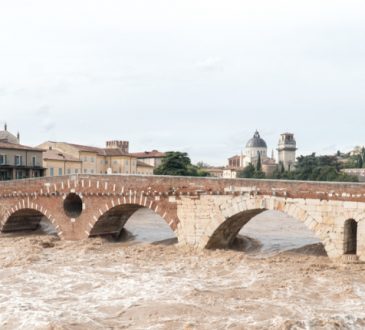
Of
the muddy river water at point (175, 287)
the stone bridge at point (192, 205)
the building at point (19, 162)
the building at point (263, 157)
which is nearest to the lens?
the muddy river water at point (175, 287)

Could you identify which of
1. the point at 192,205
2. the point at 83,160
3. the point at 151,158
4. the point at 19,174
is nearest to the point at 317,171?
the point at 151,158

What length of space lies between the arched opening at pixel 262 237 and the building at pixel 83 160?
2588 cm

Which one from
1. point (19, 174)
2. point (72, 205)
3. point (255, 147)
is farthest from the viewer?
point (255, 147)

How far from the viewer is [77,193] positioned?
80.2 ft

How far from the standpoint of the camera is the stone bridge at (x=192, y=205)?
1744 centimetres

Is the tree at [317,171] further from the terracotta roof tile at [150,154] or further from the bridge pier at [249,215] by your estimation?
the bridge pier at [249,215]

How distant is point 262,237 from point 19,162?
91.1ft

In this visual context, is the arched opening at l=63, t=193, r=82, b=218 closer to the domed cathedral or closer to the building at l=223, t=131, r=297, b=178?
the building at l=223, t=131, r=297, b=178

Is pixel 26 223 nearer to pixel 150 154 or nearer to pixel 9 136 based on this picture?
pixel 9 136

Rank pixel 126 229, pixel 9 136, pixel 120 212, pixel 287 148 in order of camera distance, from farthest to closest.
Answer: pixel 287 148 < pixel 9 136 < pixel 126 229 < pixel 120 212

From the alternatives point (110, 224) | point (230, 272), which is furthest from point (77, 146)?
point (230, 272)

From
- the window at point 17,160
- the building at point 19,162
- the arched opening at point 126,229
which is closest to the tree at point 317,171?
the building at point 19,162

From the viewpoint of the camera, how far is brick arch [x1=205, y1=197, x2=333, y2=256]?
17875 millimetres

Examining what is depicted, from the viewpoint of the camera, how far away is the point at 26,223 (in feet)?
97.4
